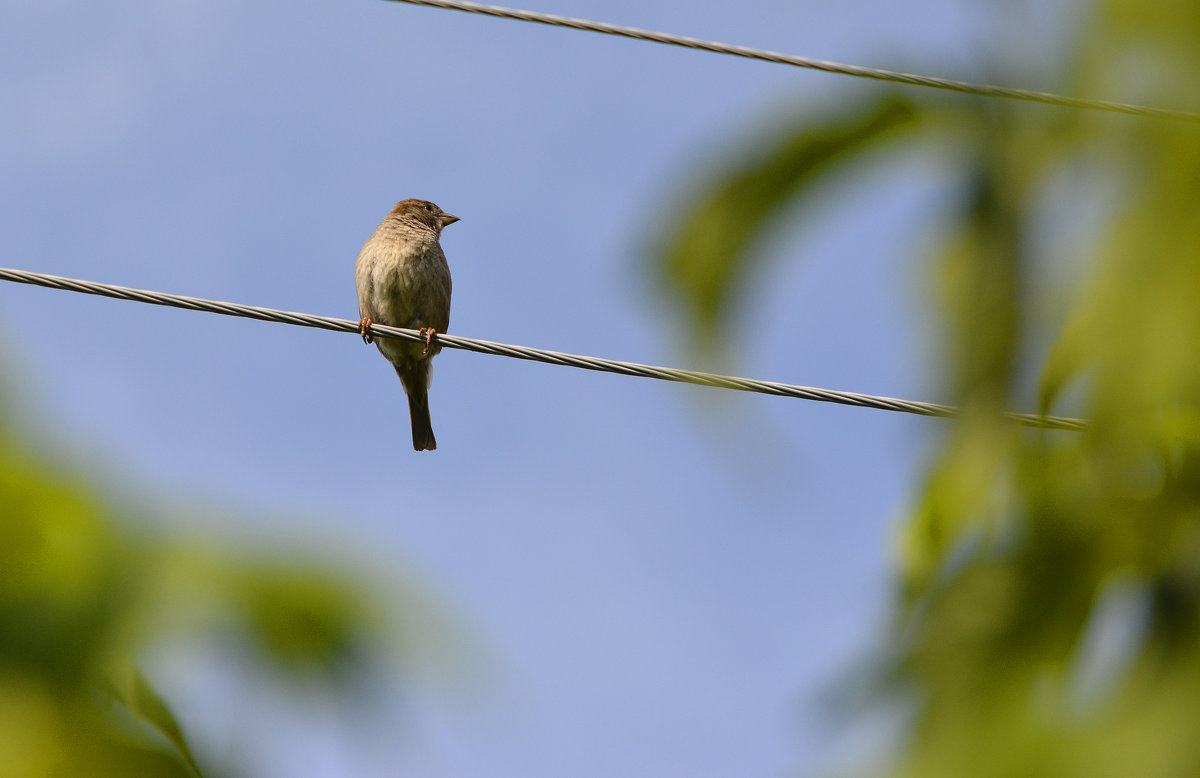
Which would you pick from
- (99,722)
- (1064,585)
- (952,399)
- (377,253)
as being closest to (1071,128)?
(952,399)

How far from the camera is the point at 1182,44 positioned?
2.69 ft

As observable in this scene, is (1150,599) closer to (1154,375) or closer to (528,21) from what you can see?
(1154,375)

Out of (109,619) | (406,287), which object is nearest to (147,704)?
(109,619)

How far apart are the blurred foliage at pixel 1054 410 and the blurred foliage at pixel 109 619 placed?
351 millimetres

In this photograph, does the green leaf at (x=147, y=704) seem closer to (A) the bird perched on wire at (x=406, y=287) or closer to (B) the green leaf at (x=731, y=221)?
(B) the green leaf at (x=731, y=221)

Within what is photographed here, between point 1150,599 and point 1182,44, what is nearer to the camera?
point 1182,44

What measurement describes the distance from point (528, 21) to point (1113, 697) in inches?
180

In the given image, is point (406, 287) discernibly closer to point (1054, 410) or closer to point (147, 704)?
point (147, 704)

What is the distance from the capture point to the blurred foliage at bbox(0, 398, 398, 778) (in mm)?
917

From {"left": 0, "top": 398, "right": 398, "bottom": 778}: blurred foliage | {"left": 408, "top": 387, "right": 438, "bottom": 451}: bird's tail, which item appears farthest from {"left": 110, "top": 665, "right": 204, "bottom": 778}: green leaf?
{"left": 408, "top": 387, "right": 438, "bottom": 451}: bird's tail

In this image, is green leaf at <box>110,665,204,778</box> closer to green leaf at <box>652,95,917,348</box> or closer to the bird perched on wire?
green leaf at <box>652,95,917,348</box>

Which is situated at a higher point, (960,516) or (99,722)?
(960,516)

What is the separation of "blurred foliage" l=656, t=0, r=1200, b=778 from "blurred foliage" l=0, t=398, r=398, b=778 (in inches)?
13.8

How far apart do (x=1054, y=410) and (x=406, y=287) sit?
956cm
